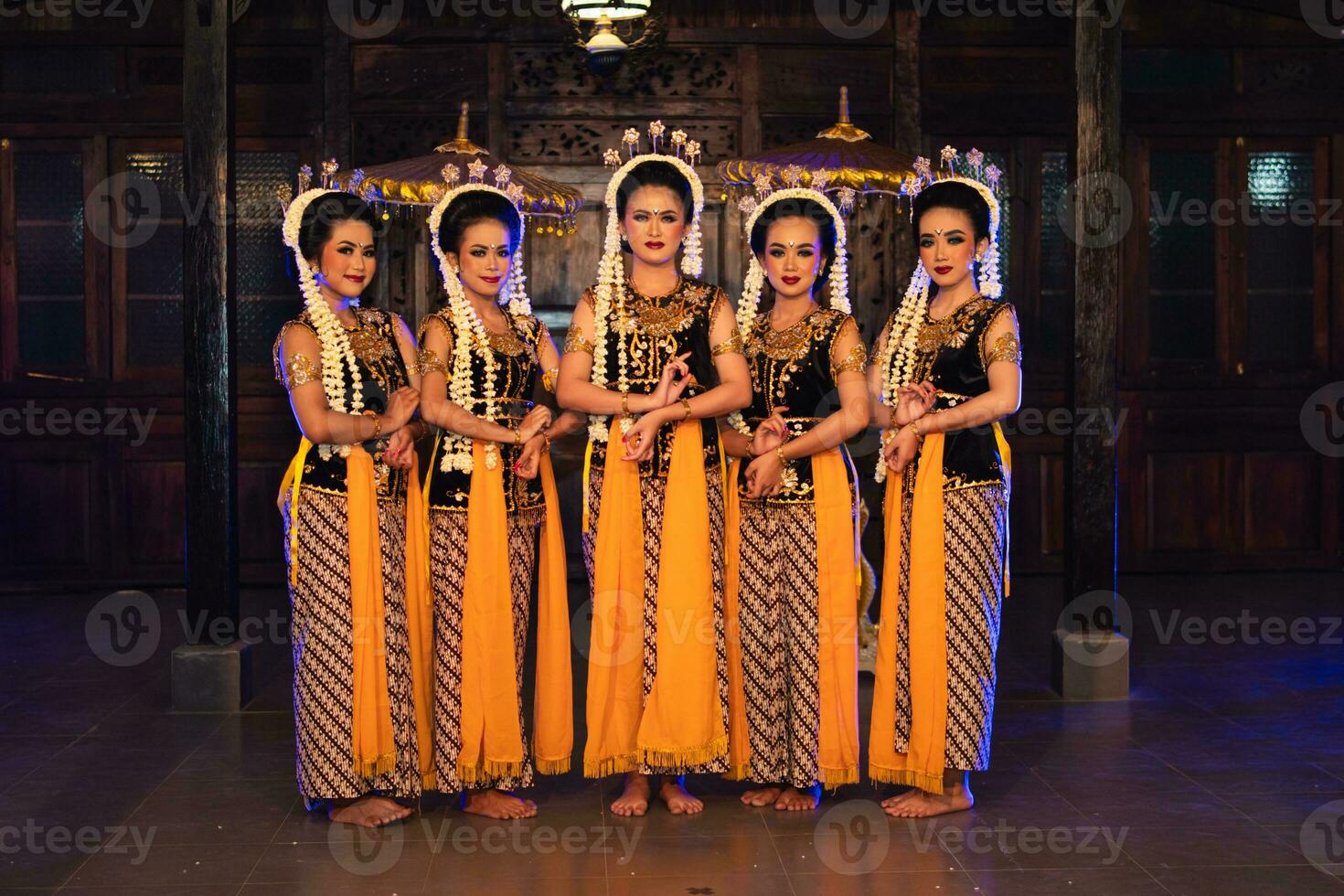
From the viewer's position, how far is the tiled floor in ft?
11.7

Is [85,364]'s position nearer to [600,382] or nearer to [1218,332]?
[600,382]

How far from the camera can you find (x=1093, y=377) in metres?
5.44

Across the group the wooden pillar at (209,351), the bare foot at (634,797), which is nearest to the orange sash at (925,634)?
the bare foot at (634,797)

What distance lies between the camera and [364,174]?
242 inches

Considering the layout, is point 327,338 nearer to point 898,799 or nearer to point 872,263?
point 898,799

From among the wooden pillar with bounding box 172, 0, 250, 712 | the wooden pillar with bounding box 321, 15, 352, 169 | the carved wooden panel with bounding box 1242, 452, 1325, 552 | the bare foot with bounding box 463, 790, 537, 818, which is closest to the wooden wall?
the wooden pillar with bounding box 321, 15, 352, 169

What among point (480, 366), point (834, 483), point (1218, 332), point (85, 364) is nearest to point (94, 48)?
point (85, 364)

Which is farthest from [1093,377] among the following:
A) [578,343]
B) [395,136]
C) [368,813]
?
[395,136]

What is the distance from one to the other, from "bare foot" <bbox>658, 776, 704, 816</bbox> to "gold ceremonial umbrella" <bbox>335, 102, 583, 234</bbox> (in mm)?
2362

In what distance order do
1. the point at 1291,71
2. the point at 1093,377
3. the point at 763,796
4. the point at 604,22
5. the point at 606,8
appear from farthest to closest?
A: the point at 1291,71 → the point at 604,22 → the point at 606,8 → the point at 1093,377 → the point at 763,796

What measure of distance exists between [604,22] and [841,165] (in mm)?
1130

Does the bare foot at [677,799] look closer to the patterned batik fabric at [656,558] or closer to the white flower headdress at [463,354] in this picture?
the patterned batik fabric at [656,558]

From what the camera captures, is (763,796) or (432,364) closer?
(432,364)

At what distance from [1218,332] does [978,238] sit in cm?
439
